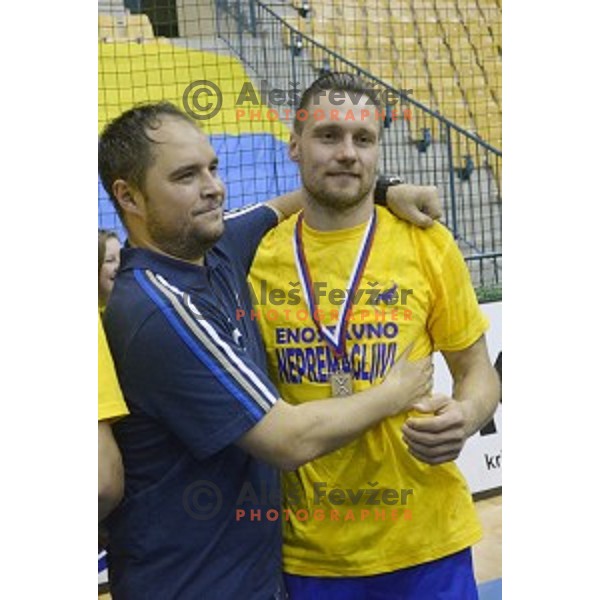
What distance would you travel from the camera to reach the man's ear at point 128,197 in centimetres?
131

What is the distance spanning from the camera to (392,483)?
142 cm

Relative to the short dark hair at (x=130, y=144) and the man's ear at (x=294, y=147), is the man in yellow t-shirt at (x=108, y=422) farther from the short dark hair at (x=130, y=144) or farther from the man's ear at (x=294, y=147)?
the man's ear at (x=294, y=147)

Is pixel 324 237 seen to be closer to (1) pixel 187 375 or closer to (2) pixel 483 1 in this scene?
(1) pixel 187 375

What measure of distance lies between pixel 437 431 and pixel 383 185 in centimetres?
39

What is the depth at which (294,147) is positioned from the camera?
4.66ft

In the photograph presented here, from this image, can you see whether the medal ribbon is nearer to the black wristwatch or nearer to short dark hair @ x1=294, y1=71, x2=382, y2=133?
the black wristwatch

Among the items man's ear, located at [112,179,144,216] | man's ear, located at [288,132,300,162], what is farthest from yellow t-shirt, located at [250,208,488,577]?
man's ear, located at [112,179,144,216]

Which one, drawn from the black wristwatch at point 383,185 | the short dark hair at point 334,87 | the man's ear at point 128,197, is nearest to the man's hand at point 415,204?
the black wristwatch at point 383,185

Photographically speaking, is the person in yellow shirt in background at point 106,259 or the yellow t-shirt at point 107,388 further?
the person in yellow shirt in background at point 106,259

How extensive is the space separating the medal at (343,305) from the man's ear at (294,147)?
128 mm

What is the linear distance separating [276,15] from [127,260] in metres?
0.52

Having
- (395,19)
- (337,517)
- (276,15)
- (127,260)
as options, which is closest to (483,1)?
(395,19)

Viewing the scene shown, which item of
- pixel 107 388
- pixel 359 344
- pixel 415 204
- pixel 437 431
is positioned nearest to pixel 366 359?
pixel 359 344

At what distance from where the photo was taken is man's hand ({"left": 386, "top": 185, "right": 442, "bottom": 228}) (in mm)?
1420
